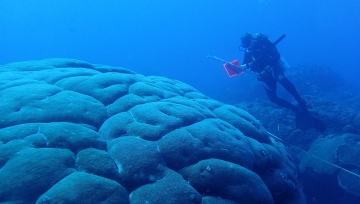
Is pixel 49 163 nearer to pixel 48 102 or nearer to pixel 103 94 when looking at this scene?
pixel 48 102

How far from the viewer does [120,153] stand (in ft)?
12.0

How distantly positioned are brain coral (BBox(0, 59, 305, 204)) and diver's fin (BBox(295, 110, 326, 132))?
6392 mm

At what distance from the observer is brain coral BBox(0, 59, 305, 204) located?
3.01m

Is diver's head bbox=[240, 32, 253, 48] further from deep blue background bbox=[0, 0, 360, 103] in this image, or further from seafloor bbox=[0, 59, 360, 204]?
deep blue background bbox=[0, 0, 360, 103]

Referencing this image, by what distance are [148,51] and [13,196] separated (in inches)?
5536

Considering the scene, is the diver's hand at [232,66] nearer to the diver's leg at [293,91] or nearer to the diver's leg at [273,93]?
the diver's leg at [273,93]

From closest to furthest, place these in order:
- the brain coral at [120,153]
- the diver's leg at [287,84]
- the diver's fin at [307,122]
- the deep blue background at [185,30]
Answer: the brain coral at [120,153], the diver's fin at [307,122], the diver's leg at [287,84], the deep blue background at [185,30]

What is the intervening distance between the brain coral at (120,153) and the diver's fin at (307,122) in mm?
6392

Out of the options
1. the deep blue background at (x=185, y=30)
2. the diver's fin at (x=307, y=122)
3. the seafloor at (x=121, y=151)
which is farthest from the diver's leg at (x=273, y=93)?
the deep blue background at (x=185, y=30)

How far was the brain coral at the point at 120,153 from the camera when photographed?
9.87ft

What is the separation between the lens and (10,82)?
572 centimetres

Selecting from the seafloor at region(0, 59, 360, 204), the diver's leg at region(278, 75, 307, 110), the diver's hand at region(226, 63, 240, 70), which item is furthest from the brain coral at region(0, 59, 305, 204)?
the diver's leg at region(278, 75, 307, 110)

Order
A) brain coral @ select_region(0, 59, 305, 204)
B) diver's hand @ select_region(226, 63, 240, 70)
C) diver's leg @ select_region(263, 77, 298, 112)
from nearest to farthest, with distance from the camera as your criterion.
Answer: brain coral @ select_region(0, 59, 305, 204), diver's leg @ select_region(263, 77, 298, 112), diver's hand @ select_region(226, 63, 240, 70)

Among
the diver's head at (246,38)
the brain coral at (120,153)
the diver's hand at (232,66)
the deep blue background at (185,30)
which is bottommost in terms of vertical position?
the brain coral at (120,153)
